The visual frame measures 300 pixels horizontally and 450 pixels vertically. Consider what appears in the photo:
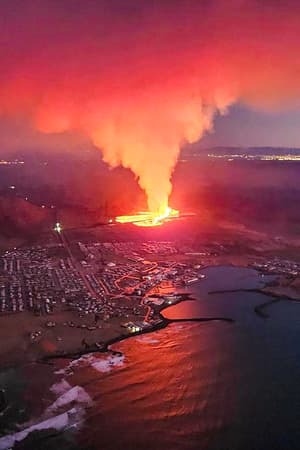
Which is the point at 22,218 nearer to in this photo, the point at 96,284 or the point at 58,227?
the point at 58,227

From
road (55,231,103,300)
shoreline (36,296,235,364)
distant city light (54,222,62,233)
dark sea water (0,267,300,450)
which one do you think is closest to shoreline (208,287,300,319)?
dark sea water (0,267,300,450)

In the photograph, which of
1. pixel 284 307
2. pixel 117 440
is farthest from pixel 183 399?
pixel 284 307

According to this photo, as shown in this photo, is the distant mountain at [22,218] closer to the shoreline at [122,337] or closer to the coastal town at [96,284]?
the coastal town at [96,284]

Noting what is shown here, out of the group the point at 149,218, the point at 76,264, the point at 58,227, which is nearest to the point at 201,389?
the point at 76,264

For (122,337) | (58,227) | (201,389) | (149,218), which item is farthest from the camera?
(149,218)

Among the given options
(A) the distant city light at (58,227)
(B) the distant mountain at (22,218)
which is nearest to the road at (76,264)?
(A) the distant city light at (58,227)

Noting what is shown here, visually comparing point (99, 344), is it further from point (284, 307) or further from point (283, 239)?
point (283, 239)
